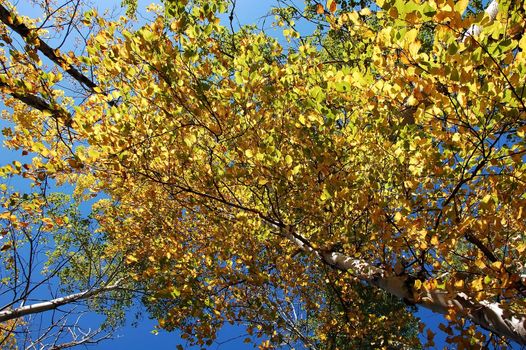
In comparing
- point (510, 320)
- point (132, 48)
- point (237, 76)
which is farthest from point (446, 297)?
point (132, 48)

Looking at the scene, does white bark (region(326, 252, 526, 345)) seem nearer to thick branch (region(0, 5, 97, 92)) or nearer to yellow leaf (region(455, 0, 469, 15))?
yellow leaf (region(455, 0, 469, 15))

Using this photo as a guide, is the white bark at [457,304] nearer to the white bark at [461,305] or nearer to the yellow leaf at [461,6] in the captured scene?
the white bark at [461,305]

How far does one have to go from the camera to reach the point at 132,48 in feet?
8.18

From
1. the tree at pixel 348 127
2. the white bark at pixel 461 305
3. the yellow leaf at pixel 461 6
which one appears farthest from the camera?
the white bark at pixel 461 305

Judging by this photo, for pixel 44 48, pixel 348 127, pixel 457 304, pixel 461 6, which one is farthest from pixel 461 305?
pixel 44 48

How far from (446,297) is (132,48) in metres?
3.15

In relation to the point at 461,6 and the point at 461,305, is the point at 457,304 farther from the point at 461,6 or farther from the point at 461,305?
the point at 461,6

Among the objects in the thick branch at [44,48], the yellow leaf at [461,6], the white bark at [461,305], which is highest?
the thick branch at [44,48]

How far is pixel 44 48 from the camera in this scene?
514 centimetres

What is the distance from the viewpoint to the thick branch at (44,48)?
3859 millimetres

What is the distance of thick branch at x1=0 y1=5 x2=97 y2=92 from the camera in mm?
3859

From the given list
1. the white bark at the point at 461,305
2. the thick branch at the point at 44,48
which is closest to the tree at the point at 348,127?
the white bark at the point at 461,305

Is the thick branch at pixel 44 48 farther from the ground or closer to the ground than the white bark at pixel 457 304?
farther from the ground

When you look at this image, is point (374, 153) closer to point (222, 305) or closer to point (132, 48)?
point (132, 48)
